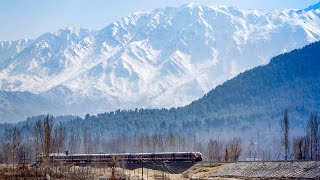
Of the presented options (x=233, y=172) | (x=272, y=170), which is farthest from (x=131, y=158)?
(x=272, y=170)

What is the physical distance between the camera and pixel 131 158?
156 m

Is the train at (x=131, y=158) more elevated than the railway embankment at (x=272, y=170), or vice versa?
the train at (x=131, y=158)

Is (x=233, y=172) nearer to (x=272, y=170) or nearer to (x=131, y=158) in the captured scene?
(x=272, y=170)

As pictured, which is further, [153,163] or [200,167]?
[153,163]

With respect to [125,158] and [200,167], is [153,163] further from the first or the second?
[200,167]

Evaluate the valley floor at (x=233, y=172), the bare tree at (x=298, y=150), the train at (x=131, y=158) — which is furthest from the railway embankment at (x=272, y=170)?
the bare tree at (x=298, y=150)

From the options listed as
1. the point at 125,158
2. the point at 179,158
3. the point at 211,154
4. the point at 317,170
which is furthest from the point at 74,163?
the point at 317,170

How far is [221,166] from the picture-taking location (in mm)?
129750

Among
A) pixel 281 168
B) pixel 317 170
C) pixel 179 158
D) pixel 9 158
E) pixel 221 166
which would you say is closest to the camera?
pixel 317 170

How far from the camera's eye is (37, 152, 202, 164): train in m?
148

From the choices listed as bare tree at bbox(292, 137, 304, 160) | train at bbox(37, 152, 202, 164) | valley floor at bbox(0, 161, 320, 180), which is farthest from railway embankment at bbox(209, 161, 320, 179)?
bare tree at bbox(292, 137, 304, 160)

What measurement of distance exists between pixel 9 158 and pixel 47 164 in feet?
270

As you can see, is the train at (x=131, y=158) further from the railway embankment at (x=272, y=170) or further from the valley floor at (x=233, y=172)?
the railway embankment at (x=272, y=170)

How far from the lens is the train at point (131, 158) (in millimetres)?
147875
